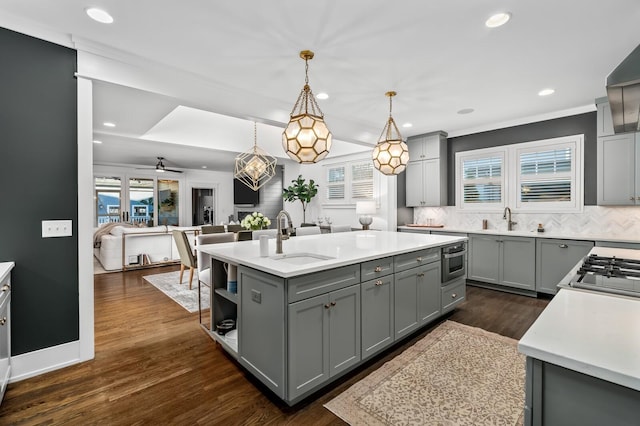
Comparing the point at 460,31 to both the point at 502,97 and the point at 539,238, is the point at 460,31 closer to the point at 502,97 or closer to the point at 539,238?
the point at 502,97

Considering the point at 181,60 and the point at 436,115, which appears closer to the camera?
the point at 181,60

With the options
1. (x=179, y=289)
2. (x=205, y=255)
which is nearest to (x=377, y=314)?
(x=205, y=255)

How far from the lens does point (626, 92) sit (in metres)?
1.34

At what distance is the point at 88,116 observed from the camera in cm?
258

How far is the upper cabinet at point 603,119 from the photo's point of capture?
378cm

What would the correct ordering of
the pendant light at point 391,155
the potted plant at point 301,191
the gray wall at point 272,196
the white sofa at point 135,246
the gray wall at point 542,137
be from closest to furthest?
the pendant light at point 391,155, the gray wall at point 542,137, the white sofa at point 135,246, the potted plant at point 301,191, the gray wall at point 272,196

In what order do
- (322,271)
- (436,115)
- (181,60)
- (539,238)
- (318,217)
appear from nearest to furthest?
(322,271), (181,60), (539,238), (436,115), (318,217)

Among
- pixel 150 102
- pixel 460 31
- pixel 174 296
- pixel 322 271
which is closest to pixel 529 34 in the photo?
pixel 460 31

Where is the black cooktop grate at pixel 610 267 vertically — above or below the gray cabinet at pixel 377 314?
above

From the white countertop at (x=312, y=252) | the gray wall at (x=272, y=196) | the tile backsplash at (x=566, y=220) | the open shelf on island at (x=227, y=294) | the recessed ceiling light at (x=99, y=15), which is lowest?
the open shelf on island at (x=227, y=294)

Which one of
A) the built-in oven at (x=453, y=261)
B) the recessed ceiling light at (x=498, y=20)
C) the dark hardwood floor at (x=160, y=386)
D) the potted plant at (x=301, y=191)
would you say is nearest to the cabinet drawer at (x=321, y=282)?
the dark hardwood floor at (x=160, y=386)

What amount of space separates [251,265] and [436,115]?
3.90 meters

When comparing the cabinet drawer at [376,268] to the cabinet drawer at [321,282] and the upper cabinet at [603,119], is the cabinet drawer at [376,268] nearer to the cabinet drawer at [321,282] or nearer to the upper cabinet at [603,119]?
the cabinet drawer at [321,282]

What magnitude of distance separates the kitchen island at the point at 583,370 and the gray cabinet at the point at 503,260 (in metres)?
3.75
